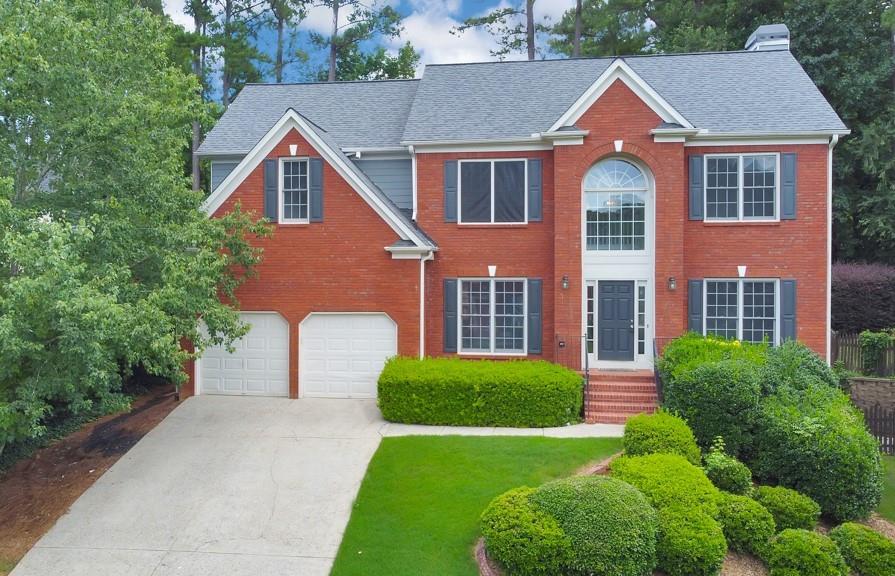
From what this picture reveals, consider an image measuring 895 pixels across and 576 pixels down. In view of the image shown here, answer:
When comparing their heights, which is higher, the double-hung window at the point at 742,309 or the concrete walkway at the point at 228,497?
the double-hung window at the point at 742,309

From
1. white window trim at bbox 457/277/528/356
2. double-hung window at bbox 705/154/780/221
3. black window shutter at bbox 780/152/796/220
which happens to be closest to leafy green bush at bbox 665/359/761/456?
white window trim at bbox 457/277/528/356

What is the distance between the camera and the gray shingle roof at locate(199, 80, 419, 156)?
16.9 meters

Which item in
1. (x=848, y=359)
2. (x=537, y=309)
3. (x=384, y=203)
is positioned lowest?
(x=848, y=359)

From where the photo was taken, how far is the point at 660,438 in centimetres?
938

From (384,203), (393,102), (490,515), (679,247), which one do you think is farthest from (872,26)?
(490,515)

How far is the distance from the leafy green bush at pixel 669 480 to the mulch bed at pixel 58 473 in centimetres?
873

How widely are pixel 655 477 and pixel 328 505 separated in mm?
4963

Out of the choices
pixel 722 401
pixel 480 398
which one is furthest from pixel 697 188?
pixel 480 398

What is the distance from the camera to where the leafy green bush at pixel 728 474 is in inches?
354

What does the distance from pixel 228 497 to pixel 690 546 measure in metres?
6.93

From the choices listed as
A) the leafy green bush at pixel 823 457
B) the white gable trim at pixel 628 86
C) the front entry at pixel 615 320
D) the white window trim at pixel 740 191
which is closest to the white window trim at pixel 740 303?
the white window trim at pixel 740 191

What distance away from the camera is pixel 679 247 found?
14.2 m

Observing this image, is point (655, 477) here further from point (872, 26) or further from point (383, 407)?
point (872, 26)

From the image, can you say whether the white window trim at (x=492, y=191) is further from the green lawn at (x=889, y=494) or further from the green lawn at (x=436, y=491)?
the green lawn at (x=889, y=494)
